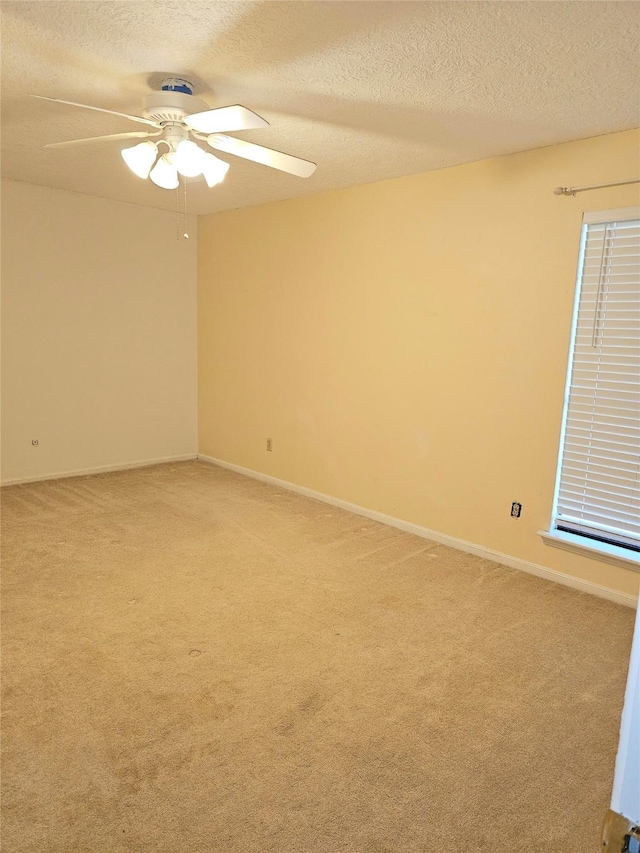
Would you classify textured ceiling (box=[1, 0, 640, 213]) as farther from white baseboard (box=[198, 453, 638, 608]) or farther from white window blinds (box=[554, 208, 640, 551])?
white baseboard (box=[198, 453, 638, 608])

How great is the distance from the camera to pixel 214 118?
6.93ft

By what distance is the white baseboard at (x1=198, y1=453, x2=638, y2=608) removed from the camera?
3.13 metres

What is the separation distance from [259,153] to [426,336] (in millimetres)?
1764

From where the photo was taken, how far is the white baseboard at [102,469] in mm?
4848

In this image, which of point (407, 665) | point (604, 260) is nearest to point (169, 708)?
point (407, 665)

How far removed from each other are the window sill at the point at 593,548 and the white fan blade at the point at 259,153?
2420 mm

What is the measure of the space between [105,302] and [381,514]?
3150mm

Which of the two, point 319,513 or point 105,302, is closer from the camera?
point 319,513

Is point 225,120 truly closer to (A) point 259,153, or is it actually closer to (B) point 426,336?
(A) point 259,153

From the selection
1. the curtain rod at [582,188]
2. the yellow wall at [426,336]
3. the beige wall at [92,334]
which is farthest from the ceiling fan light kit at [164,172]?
the beige wall at [92,334]

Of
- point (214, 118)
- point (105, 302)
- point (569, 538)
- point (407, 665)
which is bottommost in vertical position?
point (407, 665)

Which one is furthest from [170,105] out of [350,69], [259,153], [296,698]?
[296,698]

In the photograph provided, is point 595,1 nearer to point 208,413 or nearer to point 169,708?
point 169,708

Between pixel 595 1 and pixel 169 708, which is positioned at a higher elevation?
pixel 595 1
